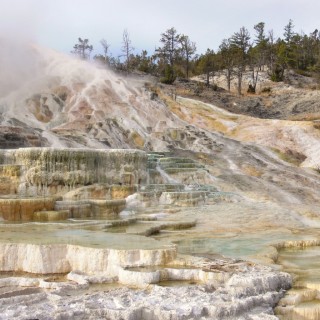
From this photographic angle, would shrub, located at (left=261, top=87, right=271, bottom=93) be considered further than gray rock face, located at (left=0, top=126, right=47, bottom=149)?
Yes

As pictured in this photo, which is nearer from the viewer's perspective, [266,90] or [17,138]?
[17,138]

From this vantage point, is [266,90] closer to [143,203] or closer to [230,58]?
[230,58]

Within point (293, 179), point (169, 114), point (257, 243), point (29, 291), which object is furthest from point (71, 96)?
point (29, 291)

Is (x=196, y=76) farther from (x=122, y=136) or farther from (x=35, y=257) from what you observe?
(x=35, y=257)

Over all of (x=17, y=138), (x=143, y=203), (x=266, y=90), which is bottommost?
(x=143, y=203)

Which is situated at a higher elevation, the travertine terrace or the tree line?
the tree line

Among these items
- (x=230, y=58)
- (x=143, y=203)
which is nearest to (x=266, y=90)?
(x=230, y=58)

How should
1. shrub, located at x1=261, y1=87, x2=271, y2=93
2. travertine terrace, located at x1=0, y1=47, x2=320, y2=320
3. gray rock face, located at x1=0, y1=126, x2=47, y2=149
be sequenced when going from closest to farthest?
travertine terrace, located at x1=0, y1=47, x2=320, y2=320 → gray rock face, located at x1=0, y1=126, x2=47, y2=149 → shrub, located at x1=261, y1=87, x2=271, y2=93

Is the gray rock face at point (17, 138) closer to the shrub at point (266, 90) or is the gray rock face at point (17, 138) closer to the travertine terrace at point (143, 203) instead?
the travertine terrace at point (143, 203)

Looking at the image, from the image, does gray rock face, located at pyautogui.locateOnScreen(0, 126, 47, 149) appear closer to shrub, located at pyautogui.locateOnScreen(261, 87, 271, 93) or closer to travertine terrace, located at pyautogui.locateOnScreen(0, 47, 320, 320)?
Result: travertine terrace, located at pyautogui.locateOnScreen(0, 47, 320, 320)

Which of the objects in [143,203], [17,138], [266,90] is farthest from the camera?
[266,90]

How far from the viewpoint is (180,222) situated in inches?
598

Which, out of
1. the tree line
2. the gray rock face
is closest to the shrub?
the tree line

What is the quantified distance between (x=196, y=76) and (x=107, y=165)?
33762 mm
